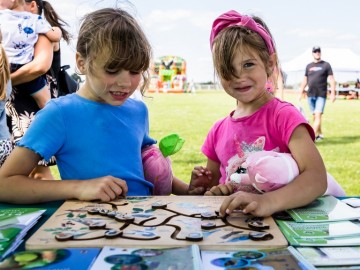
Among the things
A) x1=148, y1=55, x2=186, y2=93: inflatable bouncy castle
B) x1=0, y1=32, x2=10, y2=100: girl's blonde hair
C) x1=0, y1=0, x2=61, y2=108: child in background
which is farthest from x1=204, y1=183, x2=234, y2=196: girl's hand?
x1=148, y1=55, x2=186, y2=93: inflatable bouncy castle

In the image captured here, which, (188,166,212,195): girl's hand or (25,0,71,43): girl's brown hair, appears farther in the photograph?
(25,0,71,43): girl's brown hair

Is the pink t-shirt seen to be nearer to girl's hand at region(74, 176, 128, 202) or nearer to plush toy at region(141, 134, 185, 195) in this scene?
plush toy at region(141, 134, 185, 195)

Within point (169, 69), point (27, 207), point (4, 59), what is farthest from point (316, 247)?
point (169, 69)

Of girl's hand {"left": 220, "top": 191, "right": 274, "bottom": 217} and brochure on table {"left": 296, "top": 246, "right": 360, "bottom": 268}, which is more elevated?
girl's hand {"left": 220, "top": 191, "right": 274, "bottom": 217}

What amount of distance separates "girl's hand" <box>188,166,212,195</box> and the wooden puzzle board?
0.33 m

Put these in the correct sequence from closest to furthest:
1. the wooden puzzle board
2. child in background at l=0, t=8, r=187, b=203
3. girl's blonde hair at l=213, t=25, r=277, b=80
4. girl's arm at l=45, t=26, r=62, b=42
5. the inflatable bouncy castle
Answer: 1. the wooden puzzle board
2. child in background at l=0, t=8, r=187, b=203
3. girl's blonde hair at l=213, t=25, r=277, b=80
4. girl's arm at l=45, t=26, r=62, b=42
5. the inflatable bouncy castle

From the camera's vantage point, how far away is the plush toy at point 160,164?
4.68ft

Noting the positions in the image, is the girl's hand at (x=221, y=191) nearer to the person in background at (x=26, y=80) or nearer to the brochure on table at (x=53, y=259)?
the brochure on table at (x=53, y=259)

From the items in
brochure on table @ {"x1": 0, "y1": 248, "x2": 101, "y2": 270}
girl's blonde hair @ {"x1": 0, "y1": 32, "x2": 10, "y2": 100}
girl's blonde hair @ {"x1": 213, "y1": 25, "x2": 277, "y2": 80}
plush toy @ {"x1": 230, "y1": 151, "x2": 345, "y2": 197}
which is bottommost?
brochure on table @ {"x1": 0, "y1": 248, "x2": 101, "y2": 270}

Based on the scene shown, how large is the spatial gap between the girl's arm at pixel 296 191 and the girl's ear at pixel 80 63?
63cm

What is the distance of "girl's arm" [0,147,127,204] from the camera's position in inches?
44.9

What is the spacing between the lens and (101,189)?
3.73 feet

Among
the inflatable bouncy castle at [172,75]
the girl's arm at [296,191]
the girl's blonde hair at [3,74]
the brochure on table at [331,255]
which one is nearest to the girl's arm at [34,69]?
the girl's blonde hair at [3,74]

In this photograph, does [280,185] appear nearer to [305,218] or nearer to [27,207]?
[305,218]
